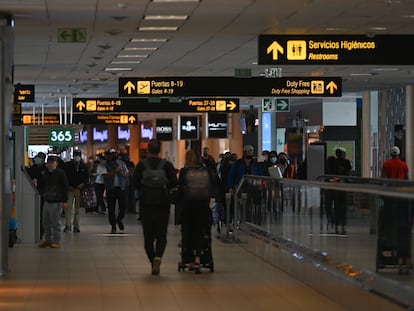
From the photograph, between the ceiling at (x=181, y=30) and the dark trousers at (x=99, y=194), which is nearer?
the ceiling at (x=181, y=30)

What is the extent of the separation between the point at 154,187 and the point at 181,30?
17.1 ft

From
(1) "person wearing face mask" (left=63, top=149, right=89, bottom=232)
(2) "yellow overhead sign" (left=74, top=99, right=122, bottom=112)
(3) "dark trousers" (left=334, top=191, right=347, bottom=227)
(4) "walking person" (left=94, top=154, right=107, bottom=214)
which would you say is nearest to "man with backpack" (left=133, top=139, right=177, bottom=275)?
(3) "dark trousers" (left=334, top=191, right=347, bottom=227)

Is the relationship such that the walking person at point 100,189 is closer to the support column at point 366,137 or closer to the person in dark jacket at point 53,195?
the support column at point 366,137

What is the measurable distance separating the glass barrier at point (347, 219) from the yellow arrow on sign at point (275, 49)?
198 cm

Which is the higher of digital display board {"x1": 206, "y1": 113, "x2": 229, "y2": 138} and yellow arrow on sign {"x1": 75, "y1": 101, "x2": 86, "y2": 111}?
yellow arrow on sign {"x1": 75, "y1": 101, "x2": 86, "y2": 111}

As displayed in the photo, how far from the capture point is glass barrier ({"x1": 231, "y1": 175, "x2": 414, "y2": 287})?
9320mm

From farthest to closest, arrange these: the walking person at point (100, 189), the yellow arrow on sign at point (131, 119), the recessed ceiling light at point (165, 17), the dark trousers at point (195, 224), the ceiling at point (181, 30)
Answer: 1. the yellow arrow on sign at point (131, 119)
2. the walking person at point (100, 189)
3. the recessed ceiling light at point (165, 17)
4. the ceiling at point (181, 30)
5. the dark trousers at point (195, 224)

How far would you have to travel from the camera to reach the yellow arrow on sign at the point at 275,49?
1739cm

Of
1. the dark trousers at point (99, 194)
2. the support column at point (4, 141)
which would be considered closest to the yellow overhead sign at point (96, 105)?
the dark trousers at point (99, 194)

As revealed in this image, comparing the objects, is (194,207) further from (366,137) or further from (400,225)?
(366,137)

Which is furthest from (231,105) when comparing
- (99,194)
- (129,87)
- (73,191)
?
(73,191)

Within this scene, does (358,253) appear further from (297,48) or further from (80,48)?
(80,48)

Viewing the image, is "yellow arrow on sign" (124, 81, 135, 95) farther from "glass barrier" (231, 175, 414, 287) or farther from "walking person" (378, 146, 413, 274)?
"walking person" (378, 146, 413, 274)

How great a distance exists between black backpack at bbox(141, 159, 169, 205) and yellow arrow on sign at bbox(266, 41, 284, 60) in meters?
3.34
